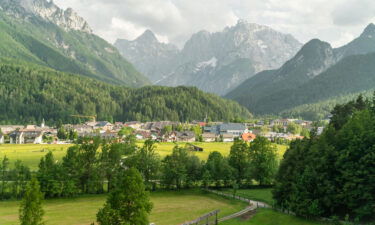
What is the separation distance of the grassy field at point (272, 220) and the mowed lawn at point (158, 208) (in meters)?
5.29

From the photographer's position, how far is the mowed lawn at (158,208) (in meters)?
56.4

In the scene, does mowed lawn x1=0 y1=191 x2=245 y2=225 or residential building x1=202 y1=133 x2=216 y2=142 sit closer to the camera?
mowed lawn x1=0 y1=191 x2=245 y2=225

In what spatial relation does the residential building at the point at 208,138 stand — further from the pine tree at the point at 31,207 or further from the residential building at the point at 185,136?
the pine tree at the point at 31,207

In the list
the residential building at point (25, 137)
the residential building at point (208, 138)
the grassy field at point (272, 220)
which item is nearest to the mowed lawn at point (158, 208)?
the grassy field at point (272, 220)

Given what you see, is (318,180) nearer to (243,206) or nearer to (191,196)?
(243,206)

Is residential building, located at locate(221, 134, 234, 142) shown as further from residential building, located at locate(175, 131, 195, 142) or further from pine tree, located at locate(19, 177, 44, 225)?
pine tree, located at locate(19, 177, 44, 225)

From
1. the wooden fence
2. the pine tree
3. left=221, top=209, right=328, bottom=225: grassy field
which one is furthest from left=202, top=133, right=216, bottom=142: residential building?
the pine tree

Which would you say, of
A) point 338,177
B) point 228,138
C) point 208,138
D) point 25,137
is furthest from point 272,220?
point 25,137

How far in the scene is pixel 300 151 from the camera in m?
62.4

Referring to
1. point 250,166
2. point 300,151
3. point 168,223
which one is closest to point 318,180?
point 300,151

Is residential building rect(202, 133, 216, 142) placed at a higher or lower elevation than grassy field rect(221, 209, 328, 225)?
higher

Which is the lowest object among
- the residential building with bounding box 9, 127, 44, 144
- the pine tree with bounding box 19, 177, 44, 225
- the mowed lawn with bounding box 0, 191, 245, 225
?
the mowed lawn with bounding box 0, 191, 245, 225

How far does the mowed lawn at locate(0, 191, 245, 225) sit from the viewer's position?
56.4 metres

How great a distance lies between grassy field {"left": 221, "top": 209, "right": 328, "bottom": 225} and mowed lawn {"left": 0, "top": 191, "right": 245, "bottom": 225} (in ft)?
17.4
